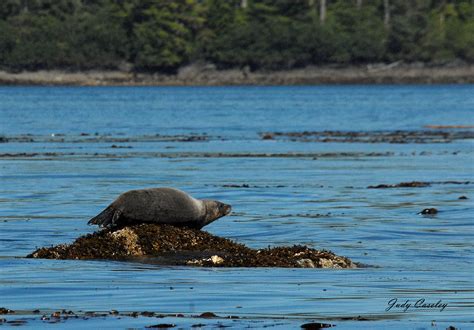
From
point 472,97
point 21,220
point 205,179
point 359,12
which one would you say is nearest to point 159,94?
point 472,97

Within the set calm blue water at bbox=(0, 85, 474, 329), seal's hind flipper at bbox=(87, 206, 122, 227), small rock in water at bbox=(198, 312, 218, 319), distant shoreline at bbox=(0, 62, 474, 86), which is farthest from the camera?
distant shoreline at bbox=(0, 62, 474, 86)

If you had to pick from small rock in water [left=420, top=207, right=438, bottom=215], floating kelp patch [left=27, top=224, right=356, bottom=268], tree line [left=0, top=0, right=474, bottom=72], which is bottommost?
tree line [left=0, top=0, right=474, bottom=72]

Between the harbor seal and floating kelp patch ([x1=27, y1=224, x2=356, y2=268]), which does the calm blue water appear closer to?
floating kelp patch ([x1=27, y1=224, x2=356, y2=268])

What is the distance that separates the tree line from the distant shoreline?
1.06 m

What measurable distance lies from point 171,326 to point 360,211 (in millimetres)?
15170

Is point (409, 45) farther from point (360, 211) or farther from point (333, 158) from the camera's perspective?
point (360, 211)

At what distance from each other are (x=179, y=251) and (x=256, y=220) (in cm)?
750

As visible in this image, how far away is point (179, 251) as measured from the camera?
18.4 meters

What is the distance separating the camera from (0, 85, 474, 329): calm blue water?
14.5m

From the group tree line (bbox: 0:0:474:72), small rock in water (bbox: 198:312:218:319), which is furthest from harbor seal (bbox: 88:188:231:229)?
tree line (bbox: 0:0:474:72)

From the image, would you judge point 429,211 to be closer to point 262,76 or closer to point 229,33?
point 262,76

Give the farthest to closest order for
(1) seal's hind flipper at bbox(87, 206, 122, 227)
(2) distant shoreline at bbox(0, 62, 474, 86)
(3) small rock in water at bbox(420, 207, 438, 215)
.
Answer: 1. (2) distant shoreline at bbox(0, 62, 474, 86)
2. (3) small rock in water at bbox(420, 207, 438, 215)
3. (1) seal's hind flipper at bbox(87, 206, 122, 227)

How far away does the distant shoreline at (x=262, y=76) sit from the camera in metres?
181
